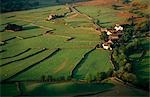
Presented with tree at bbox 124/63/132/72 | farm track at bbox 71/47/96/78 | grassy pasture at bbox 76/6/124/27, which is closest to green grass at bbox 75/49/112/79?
farm track at bbox 71/47/96/78

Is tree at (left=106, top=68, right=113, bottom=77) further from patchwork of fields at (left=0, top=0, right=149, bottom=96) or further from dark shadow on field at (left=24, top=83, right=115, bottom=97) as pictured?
dark shadow on field at (left=24, top=83, right=115, bottom=97)

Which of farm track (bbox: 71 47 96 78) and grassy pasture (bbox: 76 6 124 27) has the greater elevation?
grassy pasture (bbox: 76 6 124 27)

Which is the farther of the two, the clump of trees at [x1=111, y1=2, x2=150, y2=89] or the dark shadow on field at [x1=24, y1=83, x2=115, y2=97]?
the clump of trees at [x1=111, y1=2, x2=150, y2=89]

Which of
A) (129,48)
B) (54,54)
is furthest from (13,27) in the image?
(129,48)

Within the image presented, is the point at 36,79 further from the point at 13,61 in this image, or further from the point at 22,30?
the point at 22,30

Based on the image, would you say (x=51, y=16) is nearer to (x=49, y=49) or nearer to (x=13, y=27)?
(x=13, y=27)

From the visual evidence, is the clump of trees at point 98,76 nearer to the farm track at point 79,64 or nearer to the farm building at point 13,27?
the farm track at point 79,64
